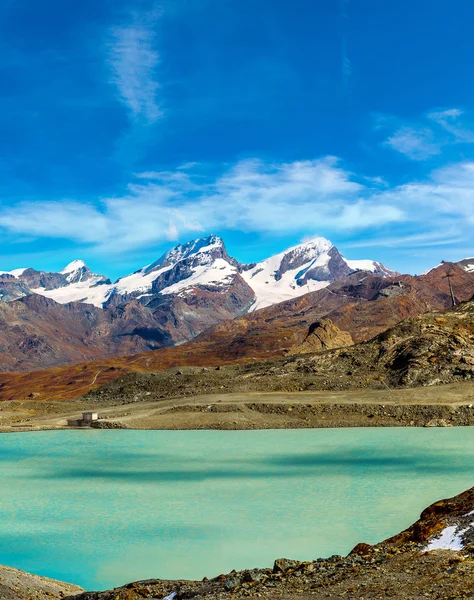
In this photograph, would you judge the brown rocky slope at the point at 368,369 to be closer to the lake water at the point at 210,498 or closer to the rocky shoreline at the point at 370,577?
the lake water at the point at 210,498

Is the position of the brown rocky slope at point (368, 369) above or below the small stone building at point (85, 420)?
above

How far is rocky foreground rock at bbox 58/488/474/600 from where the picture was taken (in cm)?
1327

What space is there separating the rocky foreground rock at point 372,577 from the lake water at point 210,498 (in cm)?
517

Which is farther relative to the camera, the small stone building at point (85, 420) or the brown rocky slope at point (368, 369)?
the brown rocky slope at point (368, 369)

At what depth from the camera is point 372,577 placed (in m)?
14.4

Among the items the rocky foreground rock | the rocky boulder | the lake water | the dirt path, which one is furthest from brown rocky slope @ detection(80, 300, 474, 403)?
the rocky boulder

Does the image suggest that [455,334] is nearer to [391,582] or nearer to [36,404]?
[36,404]

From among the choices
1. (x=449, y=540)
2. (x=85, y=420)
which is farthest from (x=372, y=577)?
(x=85, y=420)

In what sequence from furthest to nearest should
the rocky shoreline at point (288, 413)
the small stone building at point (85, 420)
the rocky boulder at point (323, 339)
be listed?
the rocky boulder at point (323, 339)
the small stone building at point (85, 420)
the rocky shoreline at point (288, 413)

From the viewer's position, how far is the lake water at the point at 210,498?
76.6 ft

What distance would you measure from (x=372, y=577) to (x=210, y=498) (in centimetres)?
1972

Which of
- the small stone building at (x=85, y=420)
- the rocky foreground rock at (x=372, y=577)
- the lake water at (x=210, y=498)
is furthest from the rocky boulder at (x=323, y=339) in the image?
the rocky foreground rock at (x=372, y=577)

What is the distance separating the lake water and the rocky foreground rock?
517cm

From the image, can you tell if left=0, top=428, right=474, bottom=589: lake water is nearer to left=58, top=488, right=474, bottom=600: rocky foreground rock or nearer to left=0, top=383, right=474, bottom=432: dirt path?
left=58, top=488, right=474, bottom=600: rocky foreground rock
